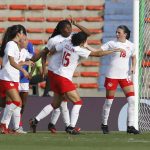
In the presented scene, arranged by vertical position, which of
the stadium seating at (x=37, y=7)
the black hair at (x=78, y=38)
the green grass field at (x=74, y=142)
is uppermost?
the stadium seating at (x=37, y=7)

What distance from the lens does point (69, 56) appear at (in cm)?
1281

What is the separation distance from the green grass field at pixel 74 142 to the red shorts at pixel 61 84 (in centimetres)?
96

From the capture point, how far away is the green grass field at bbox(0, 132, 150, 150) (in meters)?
9.73

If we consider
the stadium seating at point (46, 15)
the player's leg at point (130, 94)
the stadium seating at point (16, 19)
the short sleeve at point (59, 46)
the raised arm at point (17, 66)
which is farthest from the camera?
the stadium seating at point (16, 19)

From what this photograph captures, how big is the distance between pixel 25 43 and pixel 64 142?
3.01 metres

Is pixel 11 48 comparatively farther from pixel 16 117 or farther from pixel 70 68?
pixel 16 117

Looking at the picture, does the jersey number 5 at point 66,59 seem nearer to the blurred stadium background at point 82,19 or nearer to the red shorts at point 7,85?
the red shorts at point 7,85

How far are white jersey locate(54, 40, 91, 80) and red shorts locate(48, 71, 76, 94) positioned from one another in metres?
0.06

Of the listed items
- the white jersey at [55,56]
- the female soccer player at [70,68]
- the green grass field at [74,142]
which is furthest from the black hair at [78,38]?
the green grass field at [74,142]

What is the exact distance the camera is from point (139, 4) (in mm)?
14516

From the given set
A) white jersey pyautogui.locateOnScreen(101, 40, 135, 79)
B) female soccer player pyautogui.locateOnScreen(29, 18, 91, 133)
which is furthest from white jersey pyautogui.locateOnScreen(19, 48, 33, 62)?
white jersey pyautogui.locateOnScreen(101, 40, 135, 79)

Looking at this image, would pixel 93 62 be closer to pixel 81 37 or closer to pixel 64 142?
pixel 81 37

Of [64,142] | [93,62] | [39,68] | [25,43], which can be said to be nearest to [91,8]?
[93,62]

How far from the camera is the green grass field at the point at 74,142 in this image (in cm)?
973
